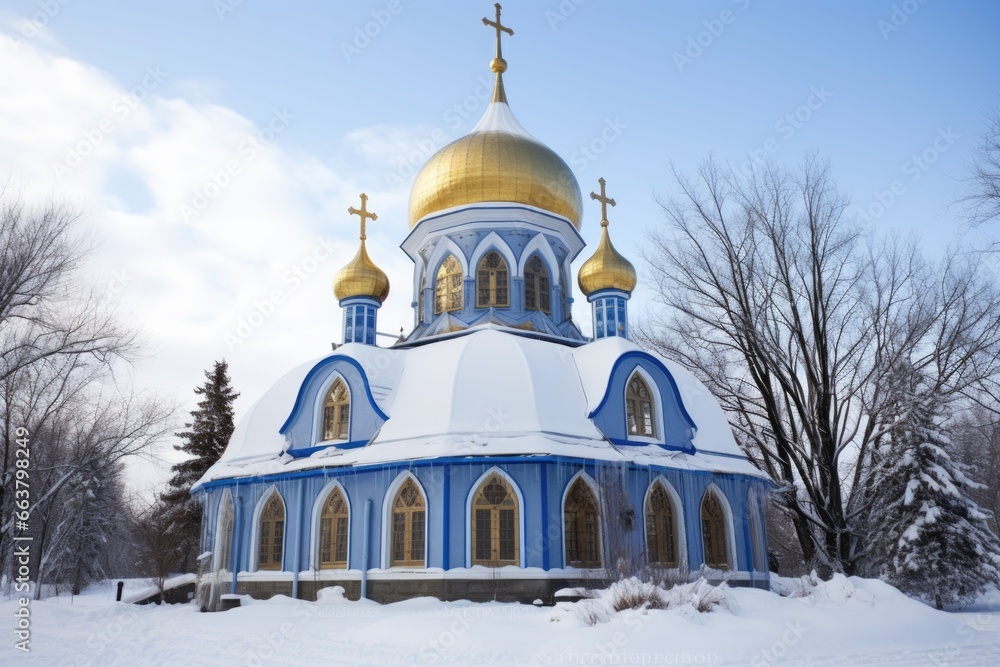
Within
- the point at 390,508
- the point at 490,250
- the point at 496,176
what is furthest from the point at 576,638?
the point at 496,176

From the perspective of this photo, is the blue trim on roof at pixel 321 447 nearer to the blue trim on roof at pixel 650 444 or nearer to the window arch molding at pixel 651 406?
the blue trim on roof at pixel 650 444

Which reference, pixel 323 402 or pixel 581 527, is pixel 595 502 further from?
pixel 323 402

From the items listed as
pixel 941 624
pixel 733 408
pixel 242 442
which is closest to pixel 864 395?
pixel 733 408

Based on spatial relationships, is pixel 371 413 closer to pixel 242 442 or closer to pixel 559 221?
pixel 242 442

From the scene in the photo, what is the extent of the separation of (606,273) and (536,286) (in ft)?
6.27

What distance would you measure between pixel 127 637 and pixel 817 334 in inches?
579

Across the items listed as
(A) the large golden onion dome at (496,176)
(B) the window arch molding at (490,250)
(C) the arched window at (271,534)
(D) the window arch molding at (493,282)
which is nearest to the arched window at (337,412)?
→ (C) the arched window at (271,534)

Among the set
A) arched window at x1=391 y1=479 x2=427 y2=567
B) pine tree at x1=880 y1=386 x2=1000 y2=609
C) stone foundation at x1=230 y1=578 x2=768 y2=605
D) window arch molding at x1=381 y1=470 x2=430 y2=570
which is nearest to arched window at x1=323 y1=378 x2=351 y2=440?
window arch molding at x1=381 y1=470 x2=430 y2=570

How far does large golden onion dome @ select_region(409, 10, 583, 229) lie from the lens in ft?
67.1

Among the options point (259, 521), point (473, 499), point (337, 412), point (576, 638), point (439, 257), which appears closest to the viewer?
point (576, 638)

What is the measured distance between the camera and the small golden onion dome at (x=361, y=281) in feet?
66.4

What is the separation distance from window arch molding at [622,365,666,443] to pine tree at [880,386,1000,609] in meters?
5.78

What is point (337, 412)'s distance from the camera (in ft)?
56.3

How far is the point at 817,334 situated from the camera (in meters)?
17.8
